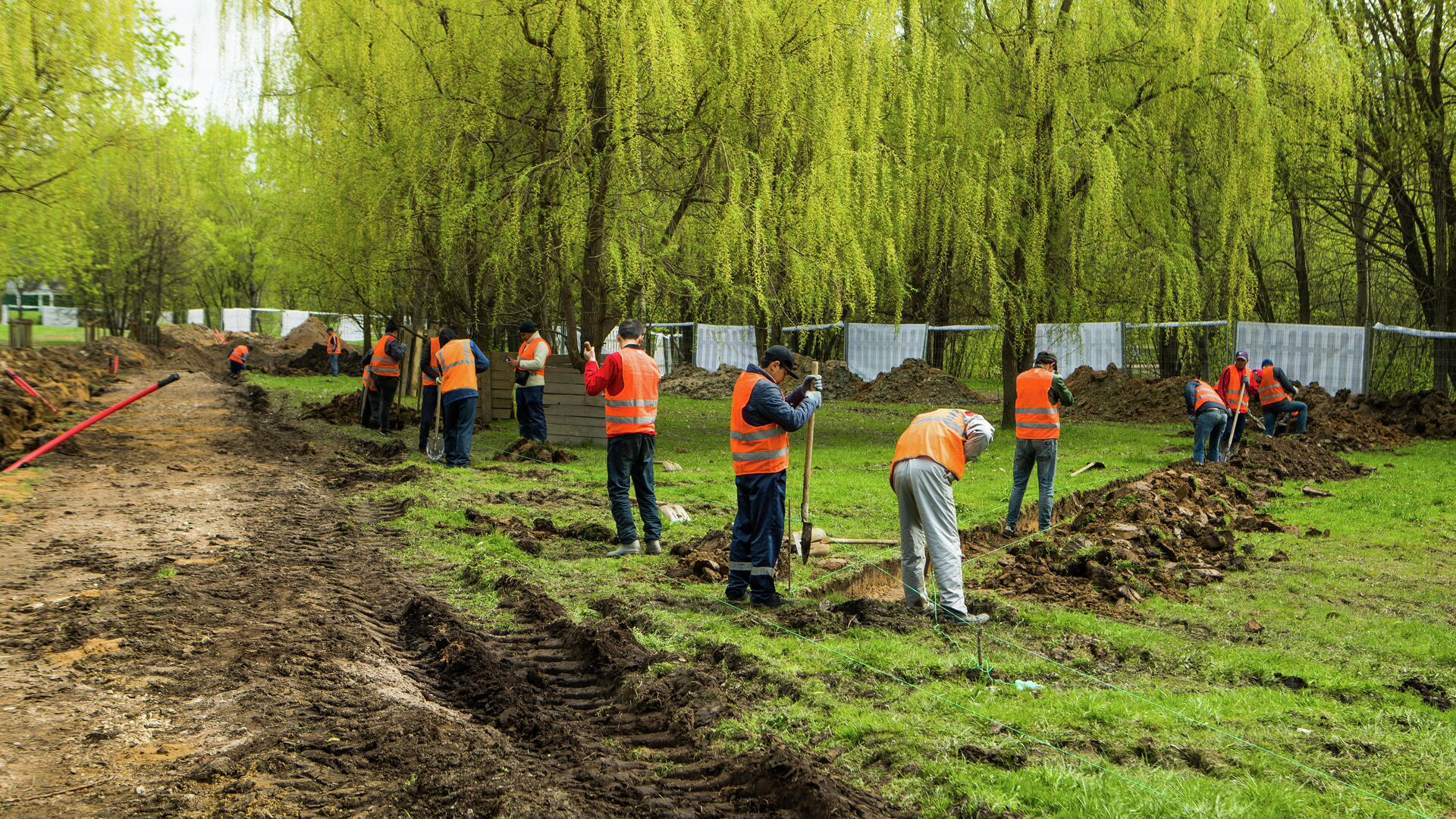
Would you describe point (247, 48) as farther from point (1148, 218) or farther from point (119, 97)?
point (1148, 218)

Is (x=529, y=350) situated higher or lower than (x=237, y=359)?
higher

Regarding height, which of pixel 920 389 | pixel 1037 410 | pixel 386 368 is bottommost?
pixel 920 389

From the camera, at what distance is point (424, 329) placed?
2489 centimetres

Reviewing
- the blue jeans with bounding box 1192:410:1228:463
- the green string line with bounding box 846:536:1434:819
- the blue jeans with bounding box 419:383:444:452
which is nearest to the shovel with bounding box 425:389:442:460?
the blue jeans with bounding box 419:383:444:452

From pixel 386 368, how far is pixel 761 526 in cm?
1316

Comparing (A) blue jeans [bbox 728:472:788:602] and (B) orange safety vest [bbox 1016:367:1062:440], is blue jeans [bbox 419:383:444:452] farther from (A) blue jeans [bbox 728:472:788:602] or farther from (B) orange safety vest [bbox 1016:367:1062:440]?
(A) blue jeans [bbox 728:472:788:602]

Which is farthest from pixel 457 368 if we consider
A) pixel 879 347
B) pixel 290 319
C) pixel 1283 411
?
pixel 290 319

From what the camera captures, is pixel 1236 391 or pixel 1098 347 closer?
pixel 1236 391

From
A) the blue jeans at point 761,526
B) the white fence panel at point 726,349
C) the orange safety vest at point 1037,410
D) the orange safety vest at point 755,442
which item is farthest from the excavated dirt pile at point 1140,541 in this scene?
the white fence panel at point 726,349

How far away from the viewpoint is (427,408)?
657 inches

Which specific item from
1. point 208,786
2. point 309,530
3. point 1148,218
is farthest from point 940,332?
point 208,786

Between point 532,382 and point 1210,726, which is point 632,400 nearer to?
point 1210,726

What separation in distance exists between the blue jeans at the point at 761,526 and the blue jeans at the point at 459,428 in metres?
7.93

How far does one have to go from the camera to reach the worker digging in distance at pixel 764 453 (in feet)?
26.5
